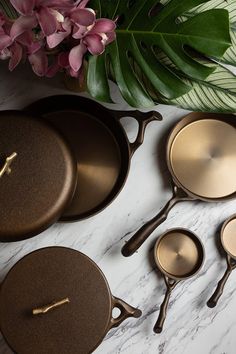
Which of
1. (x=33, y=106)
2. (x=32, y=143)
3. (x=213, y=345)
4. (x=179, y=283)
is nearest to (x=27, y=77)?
(x=33, y=106)

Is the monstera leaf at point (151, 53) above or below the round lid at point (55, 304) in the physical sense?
above

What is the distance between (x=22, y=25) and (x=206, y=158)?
451mm

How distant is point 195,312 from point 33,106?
1.61ft

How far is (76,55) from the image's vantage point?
31.3 inches

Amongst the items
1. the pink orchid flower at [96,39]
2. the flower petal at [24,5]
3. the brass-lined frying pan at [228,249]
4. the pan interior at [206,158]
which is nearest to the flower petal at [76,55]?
the pink orchid flower at [96,39]

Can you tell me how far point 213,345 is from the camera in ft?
3.18

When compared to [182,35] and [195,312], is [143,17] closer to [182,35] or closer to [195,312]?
[182,35]

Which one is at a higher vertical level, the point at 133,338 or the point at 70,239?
the point at 70,239

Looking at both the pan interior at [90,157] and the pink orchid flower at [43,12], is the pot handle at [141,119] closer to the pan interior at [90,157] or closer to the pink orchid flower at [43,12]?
the pan interior at [90,157]

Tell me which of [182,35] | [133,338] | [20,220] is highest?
[182,35]

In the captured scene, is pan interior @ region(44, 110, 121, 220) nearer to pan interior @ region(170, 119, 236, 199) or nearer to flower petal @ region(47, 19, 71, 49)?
pan interior @ region(170, 119, 236, 199)

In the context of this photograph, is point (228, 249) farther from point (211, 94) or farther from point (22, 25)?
point (22, 25)

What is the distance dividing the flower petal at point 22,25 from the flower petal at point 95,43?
0.08m

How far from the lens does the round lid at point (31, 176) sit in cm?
85
